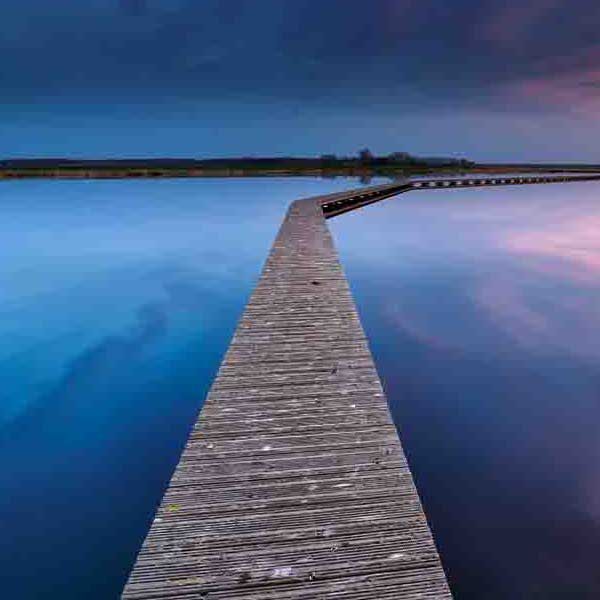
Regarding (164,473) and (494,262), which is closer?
(164,473)

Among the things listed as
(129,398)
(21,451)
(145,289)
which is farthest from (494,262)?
(21,451)

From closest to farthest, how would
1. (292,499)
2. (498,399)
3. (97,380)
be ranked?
(292,499) → (498,399) → (97,380)

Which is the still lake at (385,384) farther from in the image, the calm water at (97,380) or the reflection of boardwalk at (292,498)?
the reflection of boardwalk at (292,498)

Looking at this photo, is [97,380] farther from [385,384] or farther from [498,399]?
[498,399]

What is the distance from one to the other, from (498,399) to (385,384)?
A: 6.28 ft

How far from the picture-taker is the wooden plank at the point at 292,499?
2.63 metres

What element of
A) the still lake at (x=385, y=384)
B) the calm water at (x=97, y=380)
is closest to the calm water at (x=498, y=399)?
the still lake at (x=385, y=384)

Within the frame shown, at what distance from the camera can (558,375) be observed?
8.41 m

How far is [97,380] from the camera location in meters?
9.02

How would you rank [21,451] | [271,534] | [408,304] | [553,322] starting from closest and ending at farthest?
1. [271,534]
2. [21,451]
3. [553,322]
4. [408,304]

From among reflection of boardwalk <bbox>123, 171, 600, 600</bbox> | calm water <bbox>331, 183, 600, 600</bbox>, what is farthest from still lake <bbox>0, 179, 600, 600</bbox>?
reflection of boardwalk <bbox>123, 171, 600, 600</bbox>

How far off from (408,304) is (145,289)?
956 centimetres

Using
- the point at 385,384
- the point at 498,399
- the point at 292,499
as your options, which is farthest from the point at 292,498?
the point at 498,399

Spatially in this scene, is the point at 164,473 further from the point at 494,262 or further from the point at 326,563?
the point at 494,262
